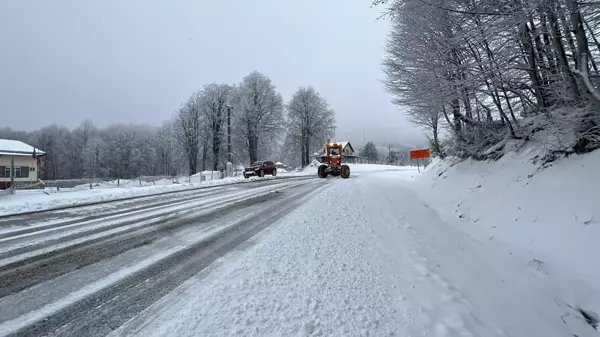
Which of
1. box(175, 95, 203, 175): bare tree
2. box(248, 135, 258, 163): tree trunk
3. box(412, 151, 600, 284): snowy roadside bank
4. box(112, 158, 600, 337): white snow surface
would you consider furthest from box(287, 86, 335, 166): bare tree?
box(112, 158, 600, 337): white snow surface

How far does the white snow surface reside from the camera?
8.46 ft

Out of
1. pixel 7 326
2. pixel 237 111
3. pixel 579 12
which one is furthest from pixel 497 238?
pixel 237 111

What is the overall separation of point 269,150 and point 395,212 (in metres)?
39.0

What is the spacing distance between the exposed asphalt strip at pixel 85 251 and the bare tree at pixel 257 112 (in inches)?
1392

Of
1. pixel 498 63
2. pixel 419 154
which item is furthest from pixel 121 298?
pixel 419 154

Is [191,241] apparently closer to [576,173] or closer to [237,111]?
[576,173]

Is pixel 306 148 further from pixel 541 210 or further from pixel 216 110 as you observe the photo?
pixel 541 210

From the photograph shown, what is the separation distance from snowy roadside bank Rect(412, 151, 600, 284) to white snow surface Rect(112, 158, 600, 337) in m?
0.08

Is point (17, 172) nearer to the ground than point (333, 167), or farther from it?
farther from it

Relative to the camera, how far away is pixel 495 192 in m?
6.87

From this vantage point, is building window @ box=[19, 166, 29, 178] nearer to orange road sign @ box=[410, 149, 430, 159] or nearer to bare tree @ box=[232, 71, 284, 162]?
bare tree @ box=[232, 71, 284, 162]

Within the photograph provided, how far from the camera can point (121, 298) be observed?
9.75 ft

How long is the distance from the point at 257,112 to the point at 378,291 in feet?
133

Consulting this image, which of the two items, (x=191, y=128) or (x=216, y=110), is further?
(x=191, y=128)
